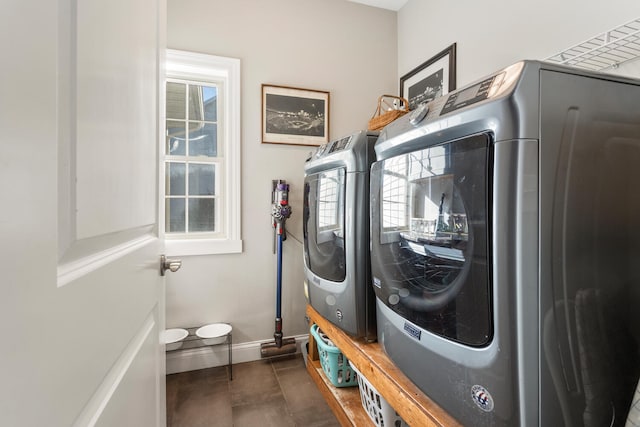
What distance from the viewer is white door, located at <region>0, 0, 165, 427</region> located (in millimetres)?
305

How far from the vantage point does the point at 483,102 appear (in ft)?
2.12

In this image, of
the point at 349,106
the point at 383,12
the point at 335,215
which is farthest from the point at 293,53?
the point at 335,215

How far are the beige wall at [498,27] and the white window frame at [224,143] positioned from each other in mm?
1480

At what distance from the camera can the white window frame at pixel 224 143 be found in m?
2.22

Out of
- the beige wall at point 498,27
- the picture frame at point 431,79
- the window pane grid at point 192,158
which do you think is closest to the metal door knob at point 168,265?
the window pane grid at point 192,158

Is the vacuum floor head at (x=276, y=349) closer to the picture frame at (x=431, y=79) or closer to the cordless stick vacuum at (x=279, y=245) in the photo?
the cordless stick vacuum at (x=279, y=245)

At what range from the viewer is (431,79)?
2324 mm

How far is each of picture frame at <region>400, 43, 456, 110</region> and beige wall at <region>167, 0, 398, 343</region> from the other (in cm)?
39

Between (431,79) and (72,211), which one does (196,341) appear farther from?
(431,79)

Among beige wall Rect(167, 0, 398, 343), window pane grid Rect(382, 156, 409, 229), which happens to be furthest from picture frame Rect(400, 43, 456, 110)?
window pane grid Rect(382, 156, 409, 229)

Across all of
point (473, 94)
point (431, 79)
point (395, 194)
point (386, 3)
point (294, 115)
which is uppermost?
point (386, 3)

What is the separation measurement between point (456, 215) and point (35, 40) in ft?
2.51

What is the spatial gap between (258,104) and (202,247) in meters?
1.17

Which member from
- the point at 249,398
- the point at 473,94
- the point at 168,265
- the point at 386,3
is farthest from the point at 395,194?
the point at 386,3
